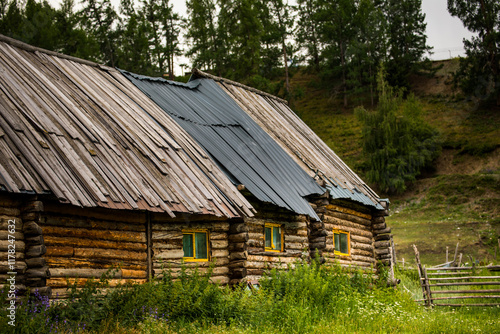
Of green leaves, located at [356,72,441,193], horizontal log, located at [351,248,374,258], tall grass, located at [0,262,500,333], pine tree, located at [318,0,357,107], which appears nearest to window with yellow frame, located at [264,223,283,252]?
tall grass, located at [0,262,500,333]

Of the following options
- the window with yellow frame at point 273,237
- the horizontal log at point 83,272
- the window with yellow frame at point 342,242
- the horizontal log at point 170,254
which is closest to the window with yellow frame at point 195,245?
the horizontal log at point 170,254

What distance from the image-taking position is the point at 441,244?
105ft

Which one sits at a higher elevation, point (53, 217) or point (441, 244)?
point (53, 217)

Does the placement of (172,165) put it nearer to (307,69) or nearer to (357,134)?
(357,134)

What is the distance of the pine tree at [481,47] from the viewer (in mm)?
52562

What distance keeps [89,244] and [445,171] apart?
132 feet

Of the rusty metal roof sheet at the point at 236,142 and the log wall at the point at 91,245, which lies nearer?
the log wall at the point at 91,245

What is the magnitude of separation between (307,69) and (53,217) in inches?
2274

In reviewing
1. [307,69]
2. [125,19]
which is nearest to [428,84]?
[307,69]

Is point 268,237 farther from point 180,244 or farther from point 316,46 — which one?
point 316,46

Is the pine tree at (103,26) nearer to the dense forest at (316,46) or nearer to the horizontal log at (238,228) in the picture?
the dense forest at (316,46)

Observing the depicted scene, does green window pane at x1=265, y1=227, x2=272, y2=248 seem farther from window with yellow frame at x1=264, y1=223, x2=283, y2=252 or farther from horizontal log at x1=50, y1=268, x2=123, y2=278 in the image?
horizontal log at x1=50, y1=268, x2=123, y2=278

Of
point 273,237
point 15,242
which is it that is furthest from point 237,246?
point 15,242

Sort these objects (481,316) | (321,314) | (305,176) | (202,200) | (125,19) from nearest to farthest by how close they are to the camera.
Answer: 1. (202,200)
2. (321,314)
3. (481,316)
4. (305,176)
5. (125,19)
